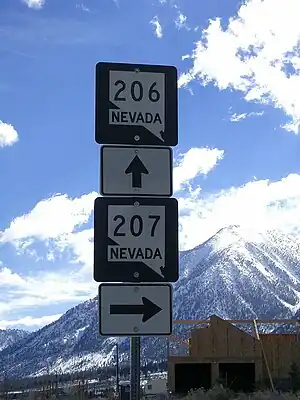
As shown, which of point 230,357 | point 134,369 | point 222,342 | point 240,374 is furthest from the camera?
point 222,342

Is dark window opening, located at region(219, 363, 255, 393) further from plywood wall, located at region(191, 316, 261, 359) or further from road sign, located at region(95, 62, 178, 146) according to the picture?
road sign, located at region(95, 62, 178, 146)

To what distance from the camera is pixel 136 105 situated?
5.47 m

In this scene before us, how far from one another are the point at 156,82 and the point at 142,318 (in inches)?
65.0

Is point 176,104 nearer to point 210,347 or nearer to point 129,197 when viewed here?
point 129,197

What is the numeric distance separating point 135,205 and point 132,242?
0.25m

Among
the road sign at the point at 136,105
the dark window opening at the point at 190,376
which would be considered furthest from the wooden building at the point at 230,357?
the road sign at the point at 136,105

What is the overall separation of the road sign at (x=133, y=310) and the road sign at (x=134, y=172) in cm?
64

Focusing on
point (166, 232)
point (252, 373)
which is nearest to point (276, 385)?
point (252, 373)

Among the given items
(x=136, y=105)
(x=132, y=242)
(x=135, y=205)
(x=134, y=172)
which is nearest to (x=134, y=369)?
(x=132, y=242)

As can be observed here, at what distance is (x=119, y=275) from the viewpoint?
17.0ft

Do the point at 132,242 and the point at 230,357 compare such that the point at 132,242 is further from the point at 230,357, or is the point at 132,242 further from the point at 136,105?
the point at 230,357

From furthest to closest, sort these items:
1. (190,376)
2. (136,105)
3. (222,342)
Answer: (190,376), (222,342), (136,105)

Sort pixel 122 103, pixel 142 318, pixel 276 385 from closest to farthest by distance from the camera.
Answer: pixel 142 318 → pixel 122 103 → pixel 276 385

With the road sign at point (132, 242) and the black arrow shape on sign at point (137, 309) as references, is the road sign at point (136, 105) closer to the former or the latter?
the road sign at point (132, 242)
